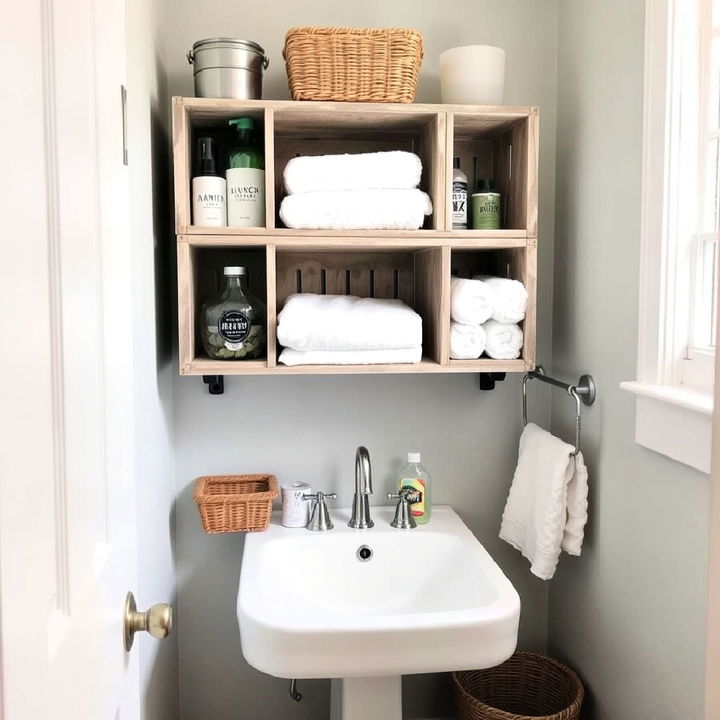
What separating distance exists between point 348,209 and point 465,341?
0.37m

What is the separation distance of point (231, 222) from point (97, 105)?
86 centimetres

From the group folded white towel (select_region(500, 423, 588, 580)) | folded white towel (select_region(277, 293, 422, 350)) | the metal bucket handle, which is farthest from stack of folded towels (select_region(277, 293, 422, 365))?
the metal bucket handle

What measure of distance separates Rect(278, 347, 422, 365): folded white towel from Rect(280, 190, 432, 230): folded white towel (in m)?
0.26

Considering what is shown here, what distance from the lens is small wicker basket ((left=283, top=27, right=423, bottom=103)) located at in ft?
5.05

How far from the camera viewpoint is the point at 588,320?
5.57 feet

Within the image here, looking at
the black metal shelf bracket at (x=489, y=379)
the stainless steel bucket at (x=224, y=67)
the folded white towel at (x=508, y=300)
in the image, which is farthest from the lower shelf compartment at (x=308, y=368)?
the stainless steel bucket at (x=224, y=67)

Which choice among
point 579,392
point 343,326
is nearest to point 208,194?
point 343,326

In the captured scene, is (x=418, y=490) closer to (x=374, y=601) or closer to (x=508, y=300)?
(x=374, y=601)

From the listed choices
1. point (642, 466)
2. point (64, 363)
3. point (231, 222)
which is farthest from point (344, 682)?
point (64, 363)

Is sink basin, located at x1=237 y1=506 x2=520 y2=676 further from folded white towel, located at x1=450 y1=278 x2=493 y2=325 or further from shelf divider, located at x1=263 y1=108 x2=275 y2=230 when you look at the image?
shelf divider, located at x1=263 y1=108 x2=275 y2=230

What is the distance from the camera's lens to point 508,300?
1.62 meters

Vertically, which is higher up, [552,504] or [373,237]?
[373,237]

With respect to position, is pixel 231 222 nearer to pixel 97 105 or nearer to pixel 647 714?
pixel 97 105

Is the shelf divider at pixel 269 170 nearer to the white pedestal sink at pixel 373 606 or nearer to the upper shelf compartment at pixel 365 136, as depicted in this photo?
the upper shelf compartment at pixel 365 136
